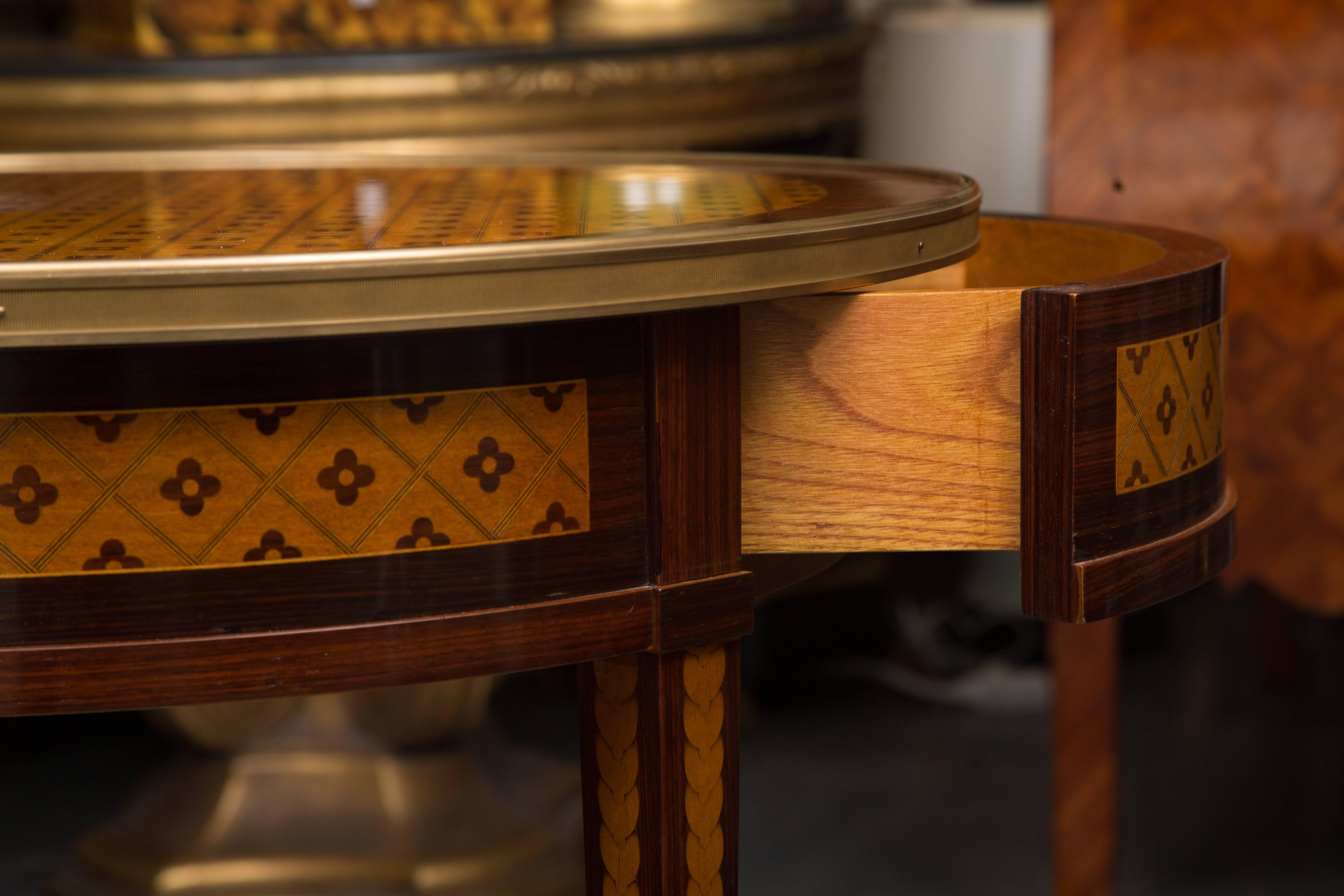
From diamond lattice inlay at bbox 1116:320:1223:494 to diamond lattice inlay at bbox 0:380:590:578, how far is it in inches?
9.7

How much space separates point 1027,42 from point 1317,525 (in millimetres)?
701

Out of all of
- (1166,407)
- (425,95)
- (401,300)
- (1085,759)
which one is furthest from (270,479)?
(1085,759)

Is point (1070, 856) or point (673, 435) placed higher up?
point (673, 435)

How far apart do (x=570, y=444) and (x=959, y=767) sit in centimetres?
134

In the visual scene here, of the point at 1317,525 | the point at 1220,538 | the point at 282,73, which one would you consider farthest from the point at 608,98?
the point at 1220,538

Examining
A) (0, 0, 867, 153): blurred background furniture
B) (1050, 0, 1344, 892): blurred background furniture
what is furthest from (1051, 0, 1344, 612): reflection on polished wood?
(0, 0, 867, 153): blurred background furniture

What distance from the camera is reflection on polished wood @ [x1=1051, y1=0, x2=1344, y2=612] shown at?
4.78 feet

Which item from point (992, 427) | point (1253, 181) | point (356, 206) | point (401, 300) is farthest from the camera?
point (1253, 181)

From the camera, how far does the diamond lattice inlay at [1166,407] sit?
73 centimetres

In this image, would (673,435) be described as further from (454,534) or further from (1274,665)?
(1274,665)

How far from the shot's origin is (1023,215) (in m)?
0.99

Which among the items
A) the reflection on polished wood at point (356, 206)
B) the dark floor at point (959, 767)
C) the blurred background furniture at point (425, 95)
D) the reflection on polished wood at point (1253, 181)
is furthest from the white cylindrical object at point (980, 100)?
the reflection on polished wood at point (356, 206)

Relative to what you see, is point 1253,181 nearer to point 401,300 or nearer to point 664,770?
point 664,770

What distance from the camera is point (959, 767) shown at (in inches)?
75.2
